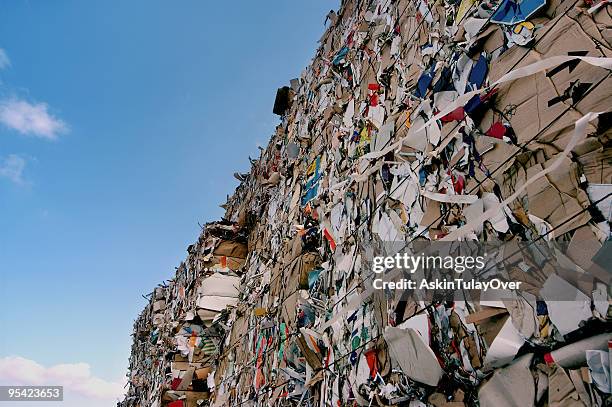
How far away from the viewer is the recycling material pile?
1062 mm

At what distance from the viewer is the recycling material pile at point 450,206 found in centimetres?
106

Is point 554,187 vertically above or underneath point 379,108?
underneath

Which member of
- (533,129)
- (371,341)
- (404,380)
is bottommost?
(404,380)

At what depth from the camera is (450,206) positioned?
1522 millimetres

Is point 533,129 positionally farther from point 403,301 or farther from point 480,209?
point 403,301

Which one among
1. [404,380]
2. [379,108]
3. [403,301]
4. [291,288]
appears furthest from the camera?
[291,288]

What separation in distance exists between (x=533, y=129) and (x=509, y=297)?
18.9 inches

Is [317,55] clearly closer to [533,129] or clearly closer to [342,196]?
[342,196]

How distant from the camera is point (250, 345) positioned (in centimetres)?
375

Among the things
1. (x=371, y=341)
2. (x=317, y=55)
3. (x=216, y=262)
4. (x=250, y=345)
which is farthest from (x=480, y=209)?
(x=216, y=262)

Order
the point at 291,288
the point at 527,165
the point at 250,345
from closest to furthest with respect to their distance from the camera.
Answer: the point at 527,165, the point at 291,288, the point at 250,345

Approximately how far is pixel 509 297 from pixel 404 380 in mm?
534

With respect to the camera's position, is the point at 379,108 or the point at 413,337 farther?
the point at 379,108

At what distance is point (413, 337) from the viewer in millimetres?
1470
